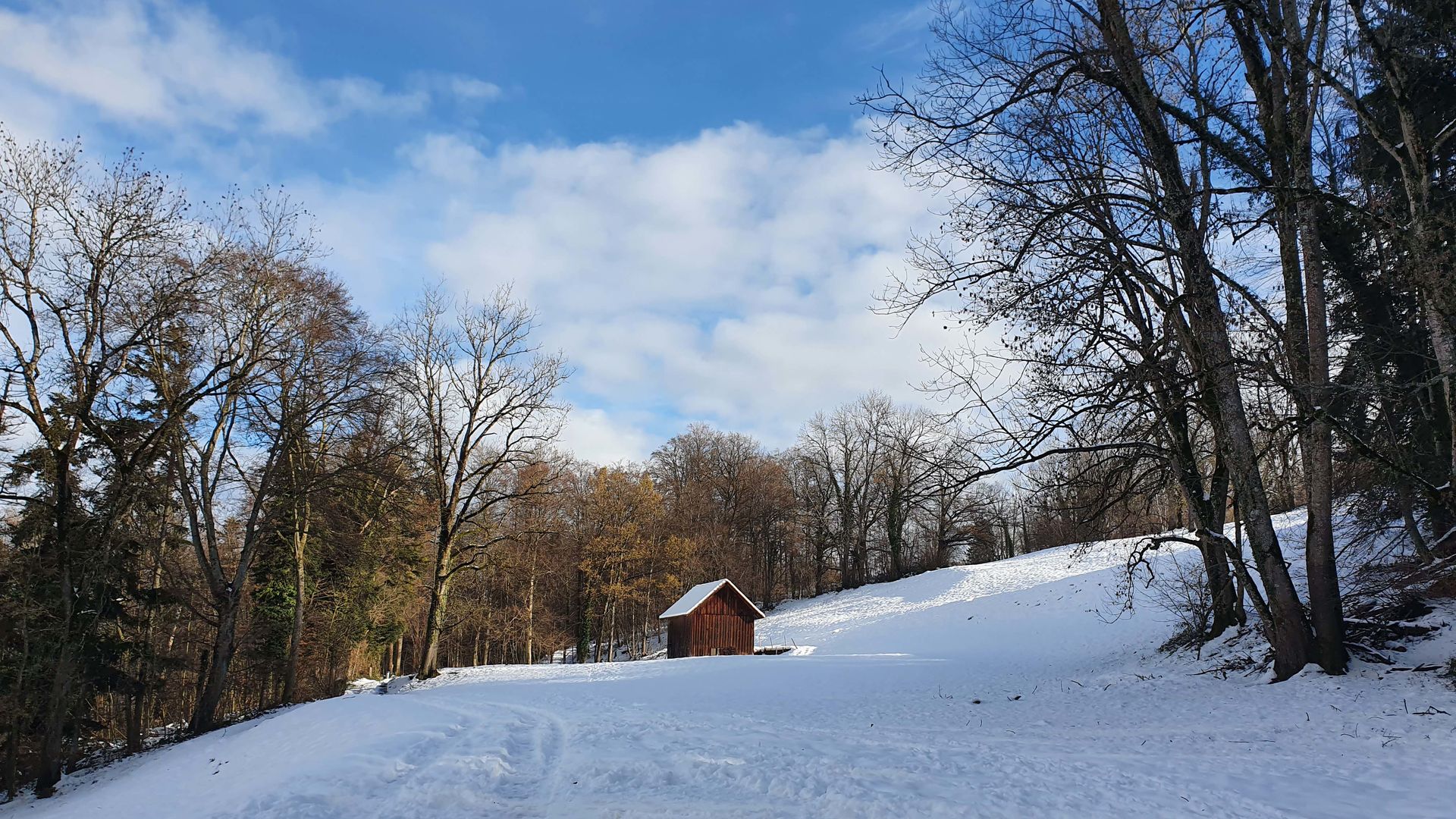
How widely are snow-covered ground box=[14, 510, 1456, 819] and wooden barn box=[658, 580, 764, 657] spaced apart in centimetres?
1609

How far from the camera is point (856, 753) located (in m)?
7.85

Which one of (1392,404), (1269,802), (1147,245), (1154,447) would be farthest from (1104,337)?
(1269,802)

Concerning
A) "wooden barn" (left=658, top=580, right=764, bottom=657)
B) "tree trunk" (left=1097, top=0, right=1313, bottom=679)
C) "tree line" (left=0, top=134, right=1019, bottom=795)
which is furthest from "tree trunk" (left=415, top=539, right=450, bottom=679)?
"tree trunk" (left=1097, top=0, right=1313, bottom=679)

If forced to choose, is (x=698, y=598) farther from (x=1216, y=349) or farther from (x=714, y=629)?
(x=1216, y=349)

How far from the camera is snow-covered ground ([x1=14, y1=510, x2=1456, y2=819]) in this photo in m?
5.88

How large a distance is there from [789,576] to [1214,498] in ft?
153

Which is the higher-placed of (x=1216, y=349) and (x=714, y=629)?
(x=1216, y=349)

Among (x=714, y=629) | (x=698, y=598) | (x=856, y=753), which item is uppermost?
(x=698, y=598)

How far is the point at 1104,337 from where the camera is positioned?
34.8ft

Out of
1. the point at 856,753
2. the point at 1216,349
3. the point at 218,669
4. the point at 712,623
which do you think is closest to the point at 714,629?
the point at 712,623

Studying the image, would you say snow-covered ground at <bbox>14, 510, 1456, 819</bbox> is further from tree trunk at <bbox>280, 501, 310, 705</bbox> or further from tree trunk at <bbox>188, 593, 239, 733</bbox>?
tree trunk at <bbox>280, 501, 310, 705</bbox>

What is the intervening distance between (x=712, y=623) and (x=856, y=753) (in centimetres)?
2475

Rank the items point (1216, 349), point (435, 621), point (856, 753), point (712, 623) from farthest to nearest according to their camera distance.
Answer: point (712, 623)
point (435, 621)
point (1216, 349)
point (856, 753)

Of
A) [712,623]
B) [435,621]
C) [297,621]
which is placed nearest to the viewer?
[297,621]
